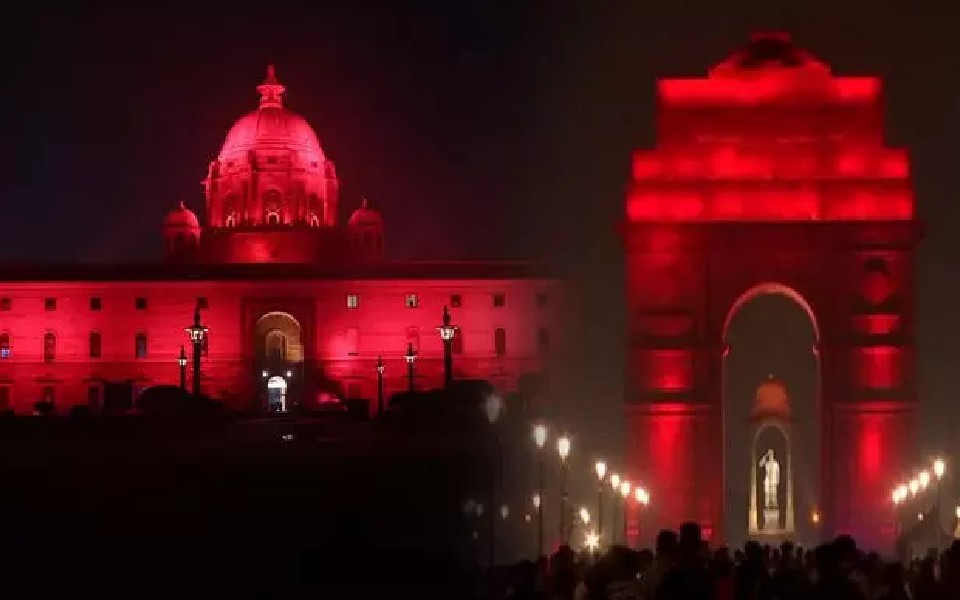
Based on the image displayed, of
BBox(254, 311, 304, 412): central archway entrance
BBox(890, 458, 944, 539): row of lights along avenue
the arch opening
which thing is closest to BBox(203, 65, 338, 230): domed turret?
BBox(254, 311, 304, 412): central archway entrance

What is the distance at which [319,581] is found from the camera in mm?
23781

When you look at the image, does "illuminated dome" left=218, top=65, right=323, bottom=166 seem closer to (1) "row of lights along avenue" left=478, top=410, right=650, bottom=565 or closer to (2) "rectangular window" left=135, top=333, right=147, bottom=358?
(2) "rectangular window" left=135, top=333, right=147, bottom=358

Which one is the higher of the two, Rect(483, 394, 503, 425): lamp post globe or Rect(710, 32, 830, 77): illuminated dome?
Rect(710, 32, 830, 77): illuminated dome

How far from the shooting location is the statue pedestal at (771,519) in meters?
52.6

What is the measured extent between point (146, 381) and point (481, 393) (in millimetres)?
29080

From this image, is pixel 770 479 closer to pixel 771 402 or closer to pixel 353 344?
pixel 771 402

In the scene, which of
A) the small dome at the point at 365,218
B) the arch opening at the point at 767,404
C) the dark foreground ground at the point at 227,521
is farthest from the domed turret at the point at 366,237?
the dark foreground ground at the point at 227,521

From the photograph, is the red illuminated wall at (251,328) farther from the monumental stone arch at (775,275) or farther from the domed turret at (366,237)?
the monumental stone arch at (775,275)

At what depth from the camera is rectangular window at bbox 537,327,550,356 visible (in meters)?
71.8

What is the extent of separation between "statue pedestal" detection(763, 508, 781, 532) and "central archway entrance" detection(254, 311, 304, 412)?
2284 cm

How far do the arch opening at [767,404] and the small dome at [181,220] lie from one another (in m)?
29.8

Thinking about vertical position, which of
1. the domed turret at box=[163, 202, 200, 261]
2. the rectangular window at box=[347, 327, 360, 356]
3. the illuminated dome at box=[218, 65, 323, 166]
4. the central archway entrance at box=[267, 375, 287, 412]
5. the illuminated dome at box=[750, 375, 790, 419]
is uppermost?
the illuminated dome at box=[218, 65, 323, 166]

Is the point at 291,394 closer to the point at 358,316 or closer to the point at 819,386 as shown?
the point at 358,316

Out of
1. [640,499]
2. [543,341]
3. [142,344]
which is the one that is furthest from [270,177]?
[640,499]
